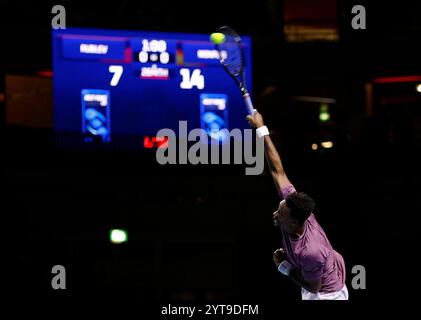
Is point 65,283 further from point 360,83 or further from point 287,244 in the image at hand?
point 287,244

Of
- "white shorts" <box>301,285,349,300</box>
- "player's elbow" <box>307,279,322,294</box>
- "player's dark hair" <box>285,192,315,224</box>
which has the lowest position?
"white shorts" <box>301,285,349,300</box>

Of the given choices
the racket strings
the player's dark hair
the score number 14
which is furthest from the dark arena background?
the player's dark hair

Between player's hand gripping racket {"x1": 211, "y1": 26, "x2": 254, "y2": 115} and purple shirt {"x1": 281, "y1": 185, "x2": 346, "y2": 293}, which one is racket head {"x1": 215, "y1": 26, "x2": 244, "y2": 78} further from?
purple shirt {"x1": 281, "y1": 185, "x2": 346, "y2": 293}

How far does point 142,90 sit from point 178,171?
5.74 feet

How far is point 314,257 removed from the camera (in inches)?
205

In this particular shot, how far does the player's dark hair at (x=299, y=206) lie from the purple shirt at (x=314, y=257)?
18 cm

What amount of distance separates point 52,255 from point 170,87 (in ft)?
10.7

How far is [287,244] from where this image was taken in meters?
5.44

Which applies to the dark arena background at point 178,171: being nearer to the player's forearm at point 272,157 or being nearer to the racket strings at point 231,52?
the racket strings at point 231,52

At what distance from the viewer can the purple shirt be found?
17.2 ft

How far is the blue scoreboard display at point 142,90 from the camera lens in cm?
1278
